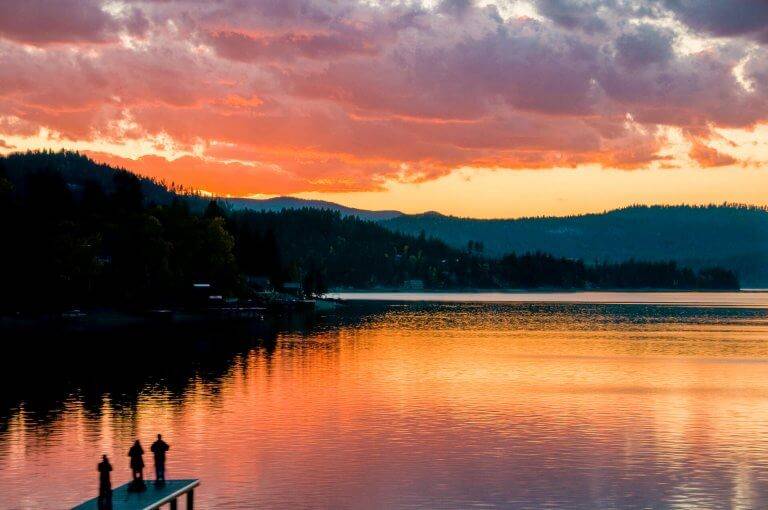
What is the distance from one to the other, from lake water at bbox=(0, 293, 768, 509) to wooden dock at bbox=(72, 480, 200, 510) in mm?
2314

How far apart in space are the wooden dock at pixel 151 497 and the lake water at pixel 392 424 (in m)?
2.31

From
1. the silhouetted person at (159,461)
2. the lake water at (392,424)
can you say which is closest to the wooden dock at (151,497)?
the silhouetted person at (159,461)

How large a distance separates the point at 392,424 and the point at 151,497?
104ft

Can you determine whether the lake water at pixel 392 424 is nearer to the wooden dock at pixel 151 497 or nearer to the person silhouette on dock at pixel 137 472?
the wooden dock at pixel 151 497

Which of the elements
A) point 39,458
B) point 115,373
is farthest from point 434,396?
point 39,458

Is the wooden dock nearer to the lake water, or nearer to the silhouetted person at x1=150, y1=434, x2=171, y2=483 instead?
the silhouetted person at x1=150, y1=434, x2=171, y2=483

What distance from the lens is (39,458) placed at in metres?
56.7

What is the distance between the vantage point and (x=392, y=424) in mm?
71750

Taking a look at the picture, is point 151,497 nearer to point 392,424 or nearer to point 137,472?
point 137,472

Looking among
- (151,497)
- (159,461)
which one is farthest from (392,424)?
(151,497)

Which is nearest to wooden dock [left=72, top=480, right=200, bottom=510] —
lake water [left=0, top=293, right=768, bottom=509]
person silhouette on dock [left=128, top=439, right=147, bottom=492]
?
person silhouette on dock [left=128, top=439, right=147, bottom=492]

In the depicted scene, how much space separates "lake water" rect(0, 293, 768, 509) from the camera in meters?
50.1

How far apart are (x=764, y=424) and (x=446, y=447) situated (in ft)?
85.2

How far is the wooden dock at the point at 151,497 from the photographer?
132ft
